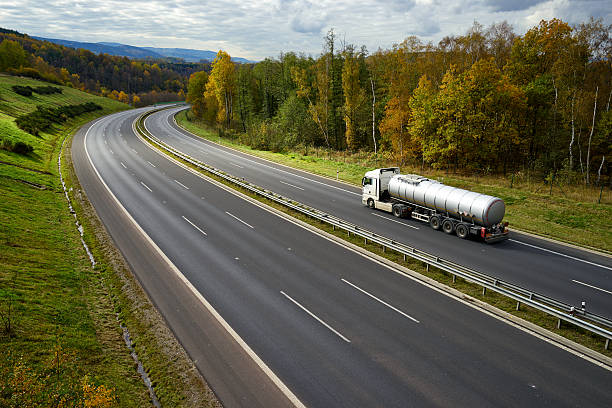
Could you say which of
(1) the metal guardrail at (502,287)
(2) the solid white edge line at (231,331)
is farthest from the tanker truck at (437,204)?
(2) the solid white edge line at (231,331)

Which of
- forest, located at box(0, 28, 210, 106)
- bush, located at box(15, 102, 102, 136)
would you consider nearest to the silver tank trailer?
bush, located at box(15, 102, 102, 136)

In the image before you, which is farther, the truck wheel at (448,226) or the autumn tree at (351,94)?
the autumn tree at (351,94)

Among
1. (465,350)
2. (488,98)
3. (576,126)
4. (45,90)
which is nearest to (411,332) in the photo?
(465,350)

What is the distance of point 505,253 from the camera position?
18938 millimetres

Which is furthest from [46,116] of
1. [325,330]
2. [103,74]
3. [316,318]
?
[103,74]

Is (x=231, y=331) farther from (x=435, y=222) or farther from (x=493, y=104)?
(x=493, y=104)

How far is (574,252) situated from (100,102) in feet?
384

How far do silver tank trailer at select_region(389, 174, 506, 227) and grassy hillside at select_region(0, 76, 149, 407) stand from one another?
18.1 metres

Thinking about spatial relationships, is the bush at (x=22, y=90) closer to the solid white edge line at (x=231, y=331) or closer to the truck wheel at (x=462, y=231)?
the solid white edge line at (x=231, y=331)

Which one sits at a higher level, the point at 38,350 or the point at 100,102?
the point at 100,102

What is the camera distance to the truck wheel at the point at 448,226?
21.3 metres

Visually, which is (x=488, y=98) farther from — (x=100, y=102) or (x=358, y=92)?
(x=100, y=102)

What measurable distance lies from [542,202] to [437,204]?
35.6 ft

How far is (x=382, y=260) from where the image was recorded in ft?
57.6
